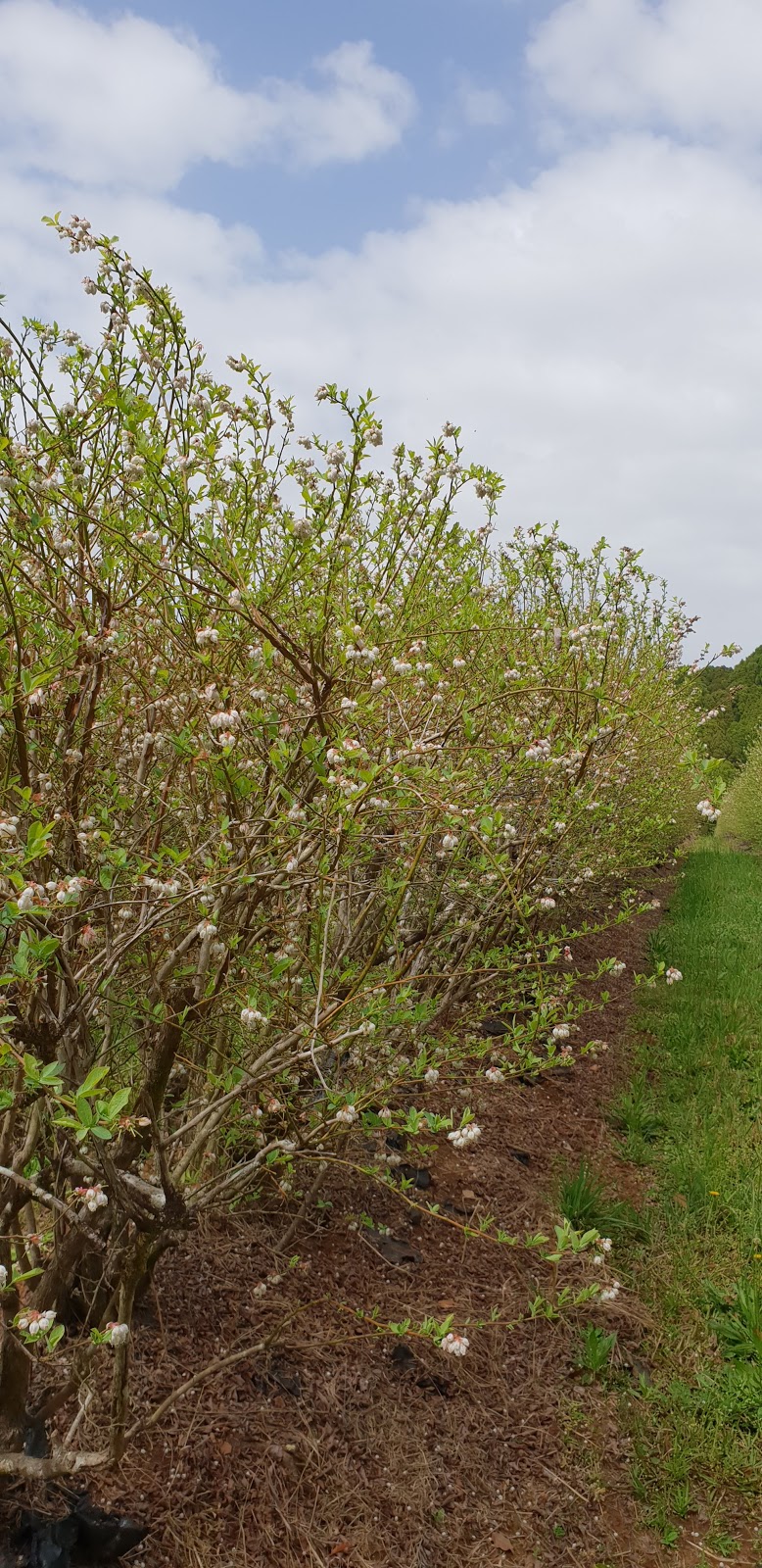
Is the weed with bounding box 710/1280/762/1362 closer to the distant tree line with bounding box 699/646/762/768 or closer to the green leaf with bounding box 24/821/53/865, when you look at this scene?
the green leaf with bounding box 24/821/53/865

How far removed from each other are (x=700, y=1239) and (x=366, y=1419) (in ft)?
6.74

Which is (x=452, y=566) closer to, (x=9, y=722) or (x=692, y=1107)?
(x=9, y=722)

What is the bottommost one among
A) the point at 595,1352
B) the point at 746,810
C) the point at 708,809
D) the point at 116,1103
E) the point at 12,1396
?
the point at 595,1352

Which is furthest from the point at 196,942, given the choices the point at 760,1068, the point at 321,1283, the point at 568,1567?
the point at 760,1068

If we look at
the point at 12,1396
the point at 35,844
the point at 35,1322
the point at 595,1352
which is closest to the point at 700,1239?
the point at 595,1352

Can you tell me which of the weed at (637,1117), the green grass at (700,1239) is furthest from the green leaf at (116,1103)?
the weed at (637,1117)

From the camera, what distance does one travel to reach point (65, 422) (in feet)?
8.45

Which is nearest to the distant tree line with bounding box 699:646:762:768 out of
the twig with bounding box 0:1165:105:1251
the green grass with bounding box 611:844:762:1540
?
the green grass with bounding box 611:844:762:1540

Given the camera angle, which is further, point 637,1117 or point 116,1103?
point 637,1117

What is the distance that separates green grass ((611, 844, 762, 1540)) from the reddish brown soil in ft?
0.53

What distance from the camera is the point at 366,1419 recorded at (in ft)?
10.2

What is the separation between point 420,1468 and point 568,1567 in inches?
20.5

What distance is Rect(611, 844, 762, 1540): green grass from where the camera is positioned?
3213mm

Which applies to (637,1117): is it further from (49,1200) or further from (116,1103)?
(116,1103)
